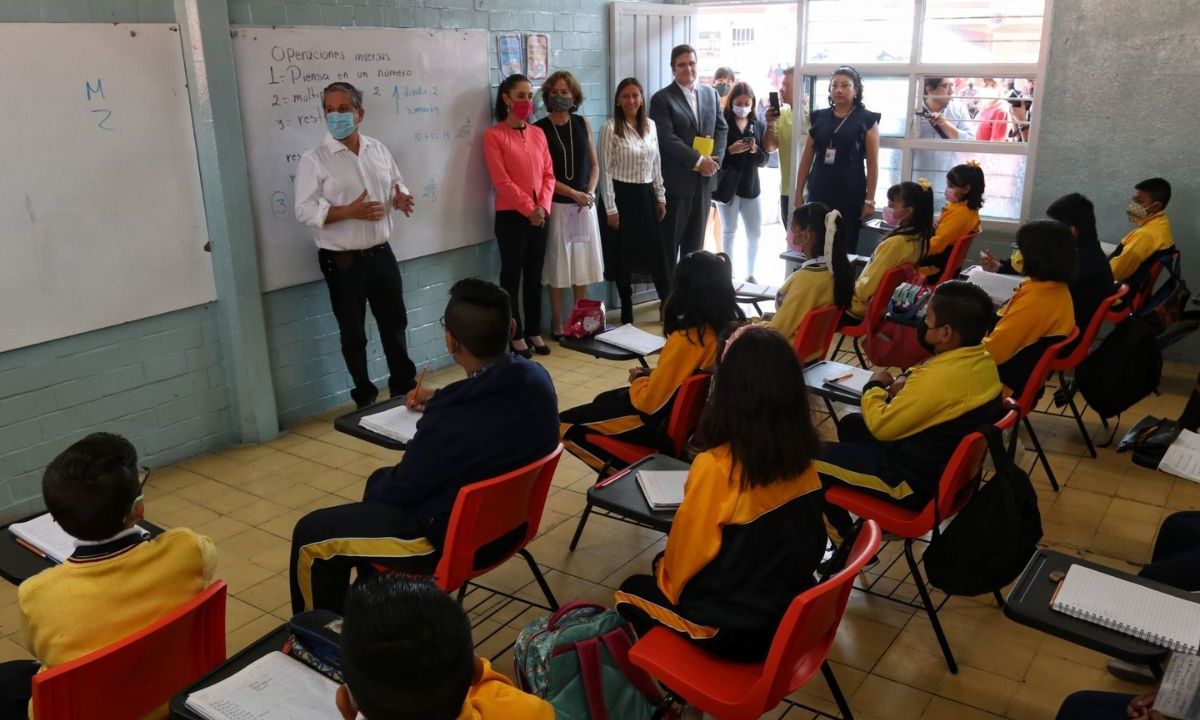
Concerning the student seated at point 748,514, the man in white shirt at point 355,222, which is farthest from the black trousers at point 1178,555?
the man in white shirt at point 355,222

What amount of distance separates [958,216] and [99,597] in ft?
15.5

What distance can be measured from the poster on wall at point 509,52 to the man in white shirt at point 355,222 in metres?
1.07

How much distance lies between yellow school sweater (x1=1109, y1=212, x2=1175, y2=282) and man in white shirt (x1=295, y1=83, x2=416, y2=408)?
361cm

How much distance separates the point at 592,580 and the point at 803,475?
1447 millimetres

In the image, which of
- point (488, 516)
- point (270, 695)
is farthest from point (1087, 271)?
point (270, 695)

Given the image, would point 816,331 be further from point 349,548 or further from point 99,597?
point 99,597

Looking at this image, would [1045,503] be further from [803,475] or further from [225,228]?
[225,228]

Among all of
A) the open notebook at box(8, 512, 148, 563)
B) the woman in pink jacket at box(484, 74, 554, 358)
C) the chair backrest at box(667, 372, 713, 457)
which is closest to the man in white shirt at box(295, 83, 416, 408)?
the woman in pink jacket at box(484, 74, 554, 358)

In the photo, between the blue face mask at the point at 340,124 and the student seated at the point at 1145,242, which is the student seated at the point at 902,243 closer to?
the student seated at the point at 1145,242

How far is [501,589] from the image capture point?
10.5ft

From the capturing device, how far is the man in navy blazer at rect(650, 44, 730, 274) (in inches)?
248

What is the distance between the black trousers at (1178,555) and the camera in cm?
239

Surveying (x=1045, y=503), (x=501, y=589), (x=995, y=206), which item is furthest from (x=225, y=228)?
(x=995, y=206)

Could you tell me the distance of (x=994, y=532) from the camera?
2.51 metres
